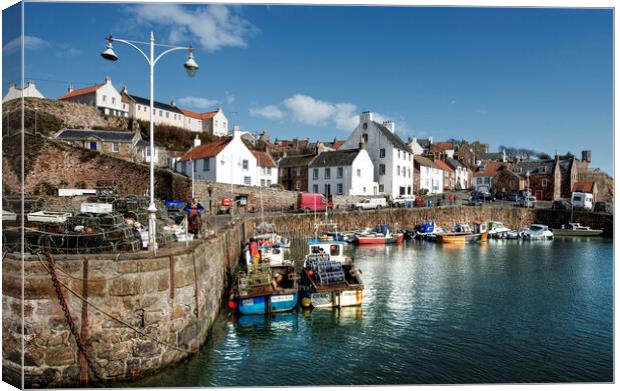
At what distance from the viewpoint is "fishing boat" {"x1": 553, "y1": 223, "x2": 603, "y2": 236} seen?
39.7 m

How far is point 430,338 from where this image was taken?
11406 mm

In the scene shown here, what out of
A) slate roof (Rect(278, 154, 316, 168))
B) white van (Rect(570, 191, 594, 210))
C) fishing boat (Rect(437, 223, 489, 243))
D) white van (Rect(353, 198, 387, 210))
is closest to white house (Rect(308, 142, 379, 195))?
slate roof (Rect(278, 154, 316, 168))

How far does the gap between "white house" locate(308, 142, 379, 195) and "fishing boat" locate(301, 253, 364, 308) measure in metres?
28.4

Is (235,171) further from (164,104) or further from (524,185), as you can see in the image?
(524,185)

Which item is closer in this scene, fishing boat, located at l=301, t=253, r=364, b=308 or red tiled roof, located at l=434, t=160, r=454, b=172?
fishing boat, located at l=301, t=253, r=364, b=308

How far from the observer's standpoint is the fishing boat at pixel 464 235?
35500mm

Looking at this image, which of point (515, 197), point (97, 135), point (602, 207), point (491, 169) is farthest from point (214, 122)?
point (602, 207)

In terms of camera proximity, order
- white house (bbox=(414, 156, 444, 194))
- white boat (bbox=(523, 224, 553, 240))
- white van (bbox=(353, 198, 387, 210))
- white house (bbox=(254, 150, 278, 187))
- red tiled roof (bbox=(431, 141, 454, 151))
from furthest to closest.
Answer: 1. red tiled roof (bbox=(431, 141, 454, 151))
2. white house (bbox=(414, 156, 444, 194))
3. white house (bbox=(254, 150, 278, 187))
4. white van (bbox=(353, 198, 387, 210))
5. white boat (bbox=(523, 224, 553, 240))

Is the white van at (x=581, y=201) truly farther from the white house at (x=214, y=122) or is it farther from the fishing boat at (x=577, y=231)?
the white house at (x=214, y=122)

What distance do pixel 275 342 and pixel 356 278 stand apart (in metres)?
5.22

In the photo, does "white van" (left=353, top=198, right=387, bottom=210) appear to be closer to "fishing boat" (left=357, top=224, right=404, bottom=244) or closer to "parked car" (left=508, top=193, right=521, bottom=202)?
"fishing boat" (left=357, top=224, right=404, bottom=244)

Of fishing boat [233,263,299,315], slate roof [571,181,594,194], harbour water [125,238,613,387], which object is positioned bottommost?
harbour water [125,238,613,387]

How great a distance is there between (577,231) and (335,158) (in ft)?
79.4

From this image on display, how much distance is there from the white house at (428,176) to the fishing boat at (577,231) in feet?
57.5
